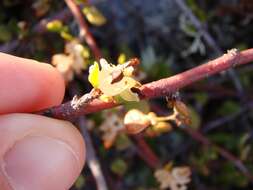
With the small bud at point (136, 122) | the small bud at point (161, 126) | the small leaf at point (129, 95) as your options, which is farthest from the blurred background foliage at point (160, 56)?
the small leaf at point (129, 95)


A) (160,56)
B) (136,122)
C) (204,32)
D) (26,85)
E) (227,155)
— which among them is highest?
(26,85)

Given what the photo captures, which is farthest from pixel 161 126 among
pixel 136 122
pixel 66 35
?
pixel 66 35

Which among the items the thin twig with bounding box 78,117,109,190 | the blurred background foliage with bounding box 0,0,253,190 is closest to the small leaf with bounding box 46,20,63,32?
the blurred background foliage with bounding box 0,0,253,190

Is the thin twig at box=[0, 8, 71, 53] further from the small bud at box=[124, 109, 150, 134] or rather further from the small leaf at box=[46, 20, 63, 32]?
the small bud at box=[124, 109, 150, 134]

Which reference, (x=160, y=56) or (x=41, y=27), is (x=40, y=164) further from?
(x=160, y=56)

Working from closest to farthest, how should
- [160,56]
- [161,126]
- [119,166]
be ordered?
[161,126], [119,166], [160,56]

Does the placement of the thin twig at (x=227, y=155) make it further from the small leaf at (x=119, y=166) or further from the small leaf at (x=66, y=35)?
the small leaf at (x=66, y=35)

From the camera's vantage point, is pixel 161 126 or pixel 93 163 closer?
pixel 161 126
